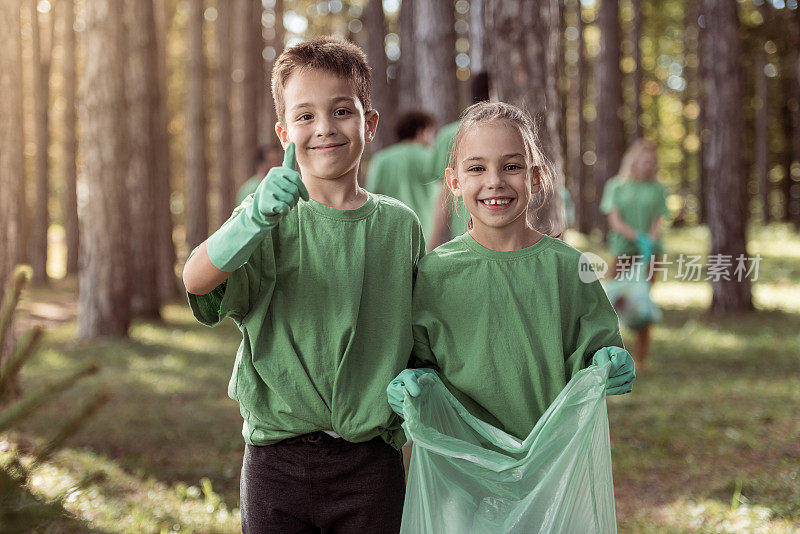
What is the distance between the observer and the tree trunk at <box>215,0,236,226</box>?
15680mm

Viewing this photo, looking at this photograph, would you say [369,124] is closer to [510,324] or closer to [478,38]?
[510,324]

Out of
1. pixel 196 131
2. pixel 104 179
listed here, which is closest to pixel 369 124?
pixel 104 179

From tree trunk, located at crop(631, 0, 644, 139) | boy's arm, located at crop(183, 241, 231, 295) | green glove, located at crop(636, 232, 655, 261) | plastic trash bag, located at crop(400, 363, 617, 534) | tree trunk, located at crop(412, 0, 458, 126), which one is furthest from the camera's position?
tree trunk, located at crop(631, 0, 644, 139)

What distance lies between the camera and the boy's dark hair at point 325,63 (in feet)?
7.41

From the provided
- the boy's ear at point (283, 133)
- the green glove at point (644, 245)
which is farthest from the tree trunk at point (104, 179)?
the boy's ear at point (283, 133)

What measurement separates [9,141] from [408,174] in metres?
3.14

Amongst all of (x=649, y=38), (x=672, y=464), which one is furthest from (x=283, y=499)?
(x=649, y=38)

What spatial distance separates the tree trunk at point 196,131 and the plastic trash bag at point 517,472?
1311cm

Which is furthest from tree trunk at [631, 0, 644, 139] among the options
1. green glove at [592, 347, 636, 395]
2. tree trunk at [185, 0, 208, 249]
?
green glove at [592, 347, 636, 395]

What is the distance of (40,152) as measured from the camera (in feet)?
61.8

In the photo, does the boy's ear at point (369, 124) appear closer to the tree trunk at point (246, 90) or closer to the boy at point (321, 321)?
the boy at point (321, 321)

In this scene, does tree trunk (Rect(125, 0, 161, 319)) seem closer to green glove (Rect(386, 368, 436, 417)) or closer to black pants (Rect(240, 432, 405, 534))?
black pants (Rect(240, 432, 405, 534))

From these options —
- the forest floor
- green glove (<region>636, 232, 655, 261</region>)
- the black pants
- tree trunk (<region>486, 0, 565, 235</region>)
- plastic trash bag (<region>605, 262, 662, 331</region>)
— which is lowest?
the forest floor

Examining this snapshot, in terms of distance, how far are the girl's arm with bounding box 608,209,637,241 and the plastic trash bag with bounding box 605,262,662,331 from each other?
1.54 feet
